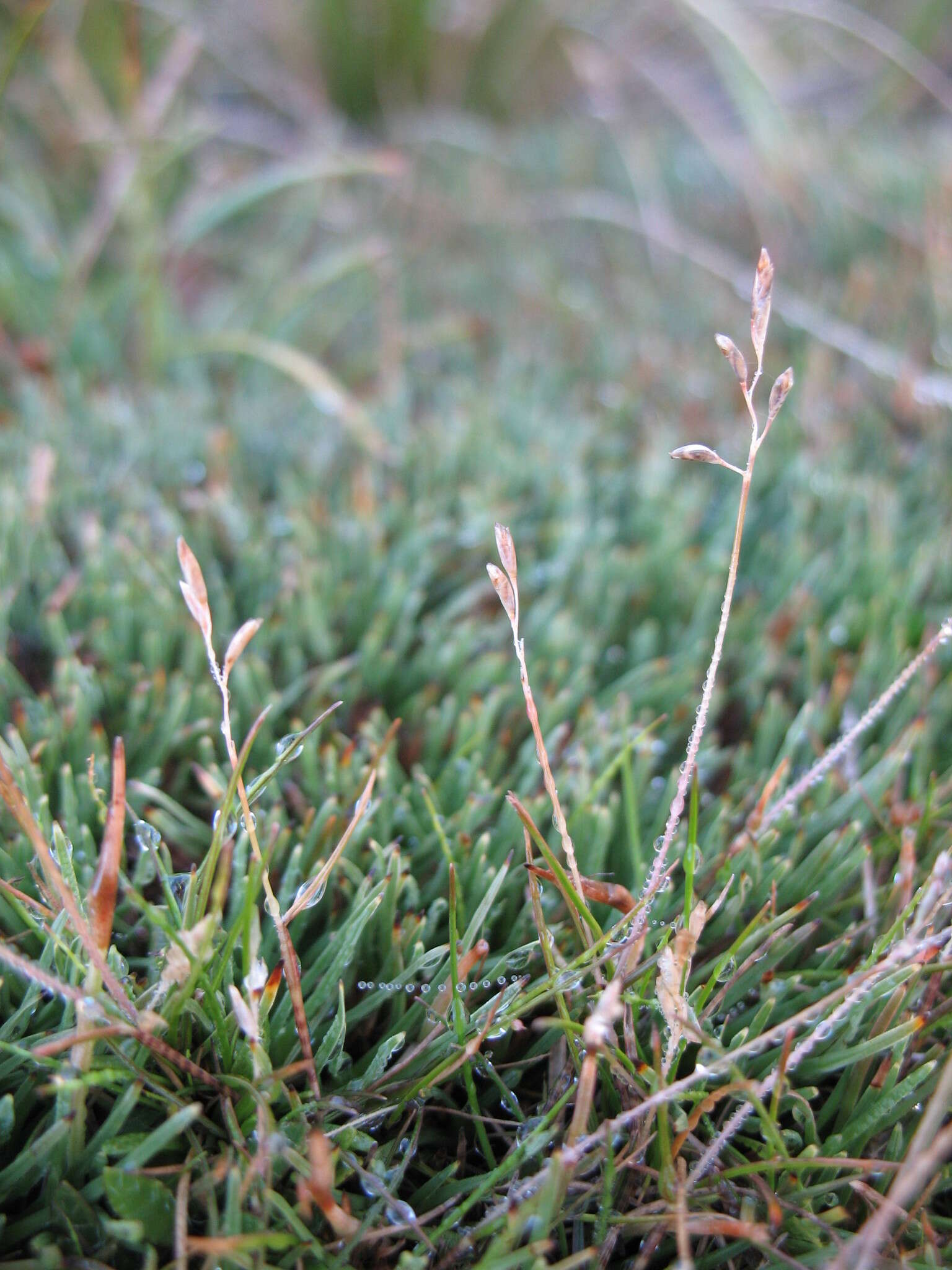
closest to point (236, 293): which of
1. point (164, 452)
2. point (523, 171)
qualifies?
point (164, 452)

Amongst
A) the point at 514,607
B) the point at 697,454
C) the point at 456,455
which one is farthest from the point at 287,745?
the point at 456,455

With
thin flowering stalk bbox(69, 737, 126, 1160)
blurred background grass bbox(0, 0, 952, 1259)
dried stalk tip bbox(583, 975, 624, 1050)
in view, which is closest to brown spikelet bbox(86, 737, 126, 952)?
thin flowering stalk bbox(69, 737, 126, 1160)

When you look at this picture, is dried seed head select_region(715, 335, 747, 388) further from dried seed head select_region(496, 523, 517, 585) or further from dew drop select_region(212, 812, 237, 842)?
dew drop select_region(212, 812, 237, 842)

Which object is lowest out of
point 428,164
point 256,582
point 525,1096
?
point 525,1096

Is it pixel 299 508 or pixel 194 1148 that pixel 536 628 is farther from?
pixel 194 1148

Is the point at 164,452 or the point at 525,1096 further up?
the point at 164,452
